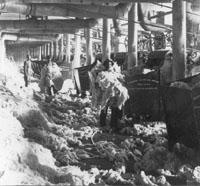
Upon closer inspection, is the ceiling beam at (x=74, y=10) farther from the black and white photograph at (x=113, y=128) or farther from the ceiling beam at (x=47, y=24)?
the ceiling beam at (x=47, y=24)

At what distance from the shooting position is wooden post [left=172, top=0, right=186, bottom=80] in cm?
1043

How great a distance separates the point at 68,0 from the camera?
41.1 feet

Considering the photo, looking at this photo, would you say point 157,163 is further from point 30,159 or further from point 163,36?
point 163,36

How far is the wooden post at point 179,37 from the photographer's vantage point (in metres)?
10.4

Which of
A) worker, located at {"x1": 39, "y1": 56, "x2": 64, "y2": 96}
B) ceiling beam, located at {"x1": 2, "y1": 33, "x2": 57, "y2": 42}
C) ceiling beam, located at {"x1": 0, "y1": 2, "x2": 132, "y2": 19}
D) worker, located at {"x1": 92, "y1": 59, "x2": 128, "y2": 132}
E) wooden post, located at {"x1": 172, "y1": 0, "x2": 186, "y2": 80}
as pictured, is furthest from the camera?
ceiling beam, located at {"x1": 2, "y1": 33, "x2": 57, "y2": 42}

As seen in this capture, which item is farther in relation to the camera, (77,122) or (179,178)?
(77,122)

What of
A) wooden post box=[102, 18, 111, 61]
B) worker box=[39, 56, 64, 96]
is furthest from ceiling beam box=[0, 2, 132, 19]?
wooden post box=[102, 18, 111, 61]

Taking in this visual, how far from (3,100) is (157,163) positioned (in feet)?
10.8

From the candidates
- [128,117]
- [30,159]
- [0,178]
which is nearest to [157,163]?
[30,159]

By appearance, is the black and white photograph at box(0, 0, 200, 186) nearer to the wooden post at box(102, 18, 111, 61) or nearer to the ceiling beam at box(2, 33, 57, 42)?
the wooden post at box(102, 18, 111, 61)

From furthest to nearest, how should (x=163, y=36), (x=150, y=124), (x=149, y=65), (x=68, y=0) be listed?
1. (x=163, y=36)
2. (x=149, y=65)
3. (x=68, y=0)
4. (x=150, y=124)

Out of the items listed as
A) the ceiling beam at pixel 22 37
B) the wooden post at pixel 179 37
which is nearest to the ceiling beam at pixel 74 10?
the wooden post at pixel 179 37

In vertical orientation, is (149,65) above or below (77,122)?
above

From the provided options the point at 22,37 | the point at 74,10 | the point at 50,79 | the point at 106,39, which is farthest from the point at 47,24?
the point at 22,37
